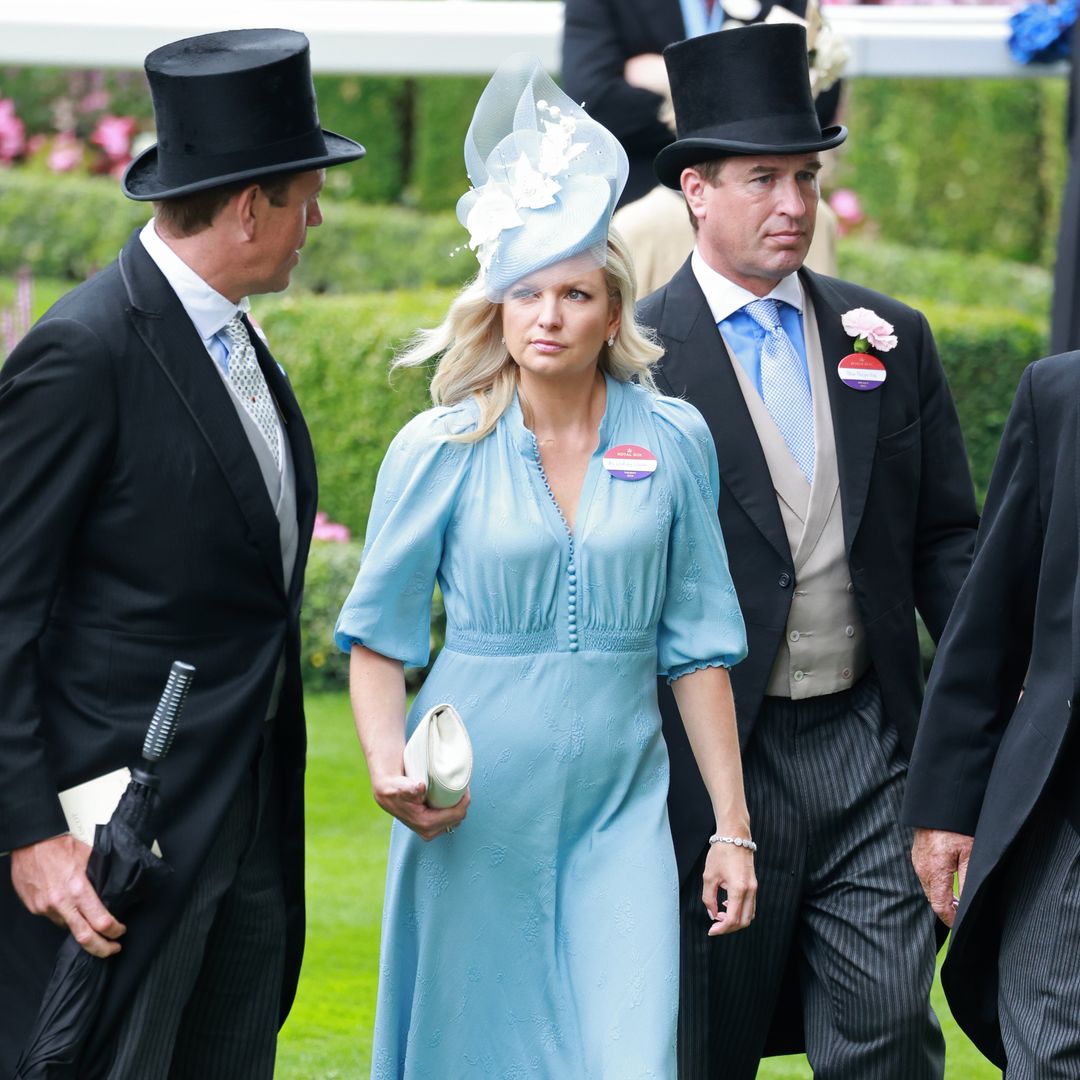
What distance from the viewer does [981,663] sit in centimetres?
398

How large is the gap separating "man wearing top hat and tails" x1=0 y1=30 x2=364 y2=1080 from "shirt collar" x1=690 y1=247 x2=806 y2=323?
976mm

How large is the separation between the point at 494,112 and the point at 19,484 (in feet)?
4.14

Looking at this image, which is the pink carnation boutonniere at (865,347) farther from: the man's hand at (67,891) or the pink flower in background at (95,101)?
the pink flower in background at (95,101)

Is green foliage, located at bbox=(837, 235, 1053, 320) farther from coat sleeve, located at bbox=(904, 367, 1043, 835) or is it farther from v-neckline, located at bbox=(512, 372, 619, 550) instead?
coat sleeve, located at bbox=(904, 367, 1043, 835)

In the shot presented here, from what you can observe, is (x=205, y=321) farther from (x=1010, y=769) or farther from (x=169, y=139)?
(x=1010, y=769)

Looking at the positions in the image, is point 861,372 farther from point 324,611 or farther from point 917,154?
point 917,154

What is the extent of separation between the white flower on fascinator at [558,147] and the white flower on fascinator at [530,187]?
2cm

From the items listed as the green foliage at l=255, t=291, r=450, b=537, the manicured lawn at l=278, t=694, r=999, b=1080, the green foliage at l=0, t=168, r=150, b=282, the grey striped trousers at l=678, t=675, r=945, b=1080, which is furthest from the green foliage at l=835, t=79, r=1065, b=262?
the grey striped trousers at l=678, t=675, r=945, b=1080

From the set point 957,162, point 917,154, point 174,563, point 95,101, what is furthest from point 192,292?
point 95,101

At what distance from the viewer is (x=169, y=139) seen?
394 centimetres

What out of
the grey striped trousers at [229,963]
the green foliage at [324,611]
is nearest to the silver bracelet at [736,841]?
the grey striped trousers at [229,963]

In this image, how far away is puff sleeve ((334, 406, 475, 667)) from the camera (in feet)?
13.4

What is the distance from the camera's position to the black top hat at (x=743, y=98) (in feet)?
15.4

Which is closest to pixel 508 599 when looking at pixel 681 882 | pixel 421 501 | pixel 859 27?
pixel 421 501
